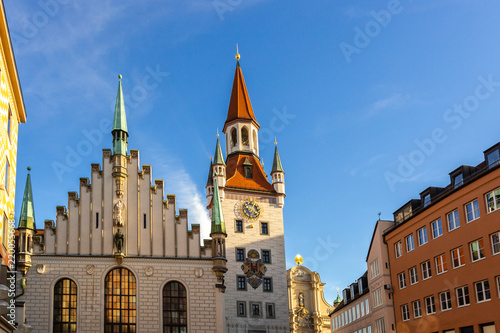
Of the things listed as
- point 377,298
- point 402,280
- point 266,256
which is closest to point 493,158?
point 402,280

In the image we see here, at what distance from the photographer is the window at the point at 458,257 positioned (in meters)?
38.4

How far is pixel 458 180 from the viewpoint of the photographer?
135 ft

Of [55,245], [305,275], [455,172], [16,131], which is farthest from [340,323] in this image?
[16,131]

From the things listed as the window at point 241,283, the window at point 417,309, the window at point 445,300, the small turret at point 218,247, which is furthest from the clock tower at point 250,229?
the window at point 445,300

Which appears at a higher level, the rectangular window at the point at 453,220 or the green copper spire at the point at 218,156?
the green copper spire at the point at 218,156

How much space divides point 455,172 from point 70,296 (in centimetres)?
2676

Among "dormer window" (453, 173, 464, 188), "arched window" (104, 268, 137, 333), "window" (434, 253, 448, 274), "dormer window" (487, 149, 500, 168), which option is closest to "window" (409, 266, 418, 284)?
"window" (434, 253, 448, 274)

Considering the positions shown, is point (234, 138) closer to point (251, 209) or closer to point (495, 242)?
point (251, 209)

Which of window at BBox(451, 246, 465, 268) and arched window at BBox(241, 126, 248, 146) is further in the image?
arched window at BBox(241, 126, 248, 146)

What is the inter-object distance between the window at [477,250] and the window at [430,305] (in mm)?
5907

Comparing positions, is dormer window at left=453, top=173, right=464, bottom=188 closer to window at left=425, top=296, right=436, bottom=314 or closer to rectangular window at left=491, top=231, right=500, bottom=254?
rectangular window at left=491, top=231, right=500, bottom=254

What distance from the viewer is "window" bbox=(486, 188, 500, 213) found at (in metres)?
35.1

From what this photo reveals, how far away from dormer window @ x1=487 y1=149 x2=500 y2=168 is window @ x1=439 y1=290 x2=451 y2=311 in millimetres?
8623

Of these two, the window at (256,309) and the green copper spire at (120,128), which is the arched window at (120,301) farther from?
the window at (256,309)
